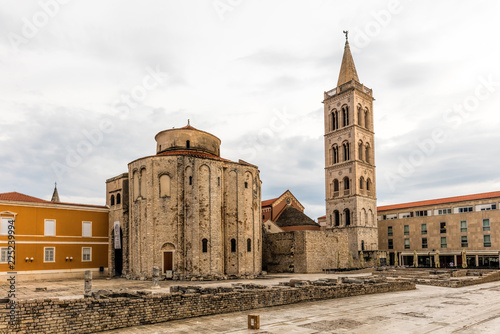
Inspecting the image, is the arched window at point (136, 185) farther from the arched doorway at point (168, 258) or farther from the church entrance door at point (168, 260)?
the church entrance door at point (168, 260)

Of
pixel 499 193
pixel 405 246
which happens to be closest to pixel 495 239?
pixel 499 193

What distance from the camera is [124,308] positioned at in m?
16.3

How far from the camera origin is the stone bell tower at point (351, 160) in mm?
65312

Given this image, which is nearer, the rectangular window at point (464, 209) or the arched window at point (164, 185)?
the arched window at point (164, 185)

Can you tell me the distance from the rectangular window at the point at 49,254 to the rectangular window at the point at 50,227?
1447 millimetres

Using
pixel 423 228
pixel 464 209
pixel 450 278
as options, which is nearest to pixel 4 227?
pixel 450 278

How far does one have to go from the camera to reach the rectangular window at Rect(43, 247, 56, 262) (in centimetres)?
4012

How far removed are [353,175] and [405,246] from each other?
1579cm

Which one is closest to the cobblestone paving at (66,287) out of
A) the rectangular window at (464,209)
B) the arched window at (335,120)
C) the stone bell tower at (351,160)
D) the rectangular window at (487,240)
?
the stone bell tower at (351,160)

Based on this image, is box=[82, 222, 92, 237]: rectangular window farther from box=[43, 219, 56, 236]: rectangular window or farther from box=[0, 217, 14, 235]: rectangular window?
box=[0, 217, 14, 235]: rectangular window

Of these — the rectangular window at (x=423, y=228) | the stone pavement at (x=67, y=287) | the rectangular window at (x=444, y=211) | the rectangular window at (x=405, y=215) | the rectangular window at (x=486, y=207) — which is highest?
the rectangular window at (x=486, y=207)

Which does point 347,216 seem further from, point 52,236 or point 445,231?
point 52,236

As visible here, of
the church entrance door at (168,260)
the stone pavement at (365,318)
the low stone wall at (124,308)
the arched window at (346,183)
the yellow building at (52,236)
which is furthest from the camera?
the arched window at (346,183)

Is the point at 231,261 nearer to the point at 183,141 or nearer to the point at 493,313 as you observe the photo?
the point at 183,141
